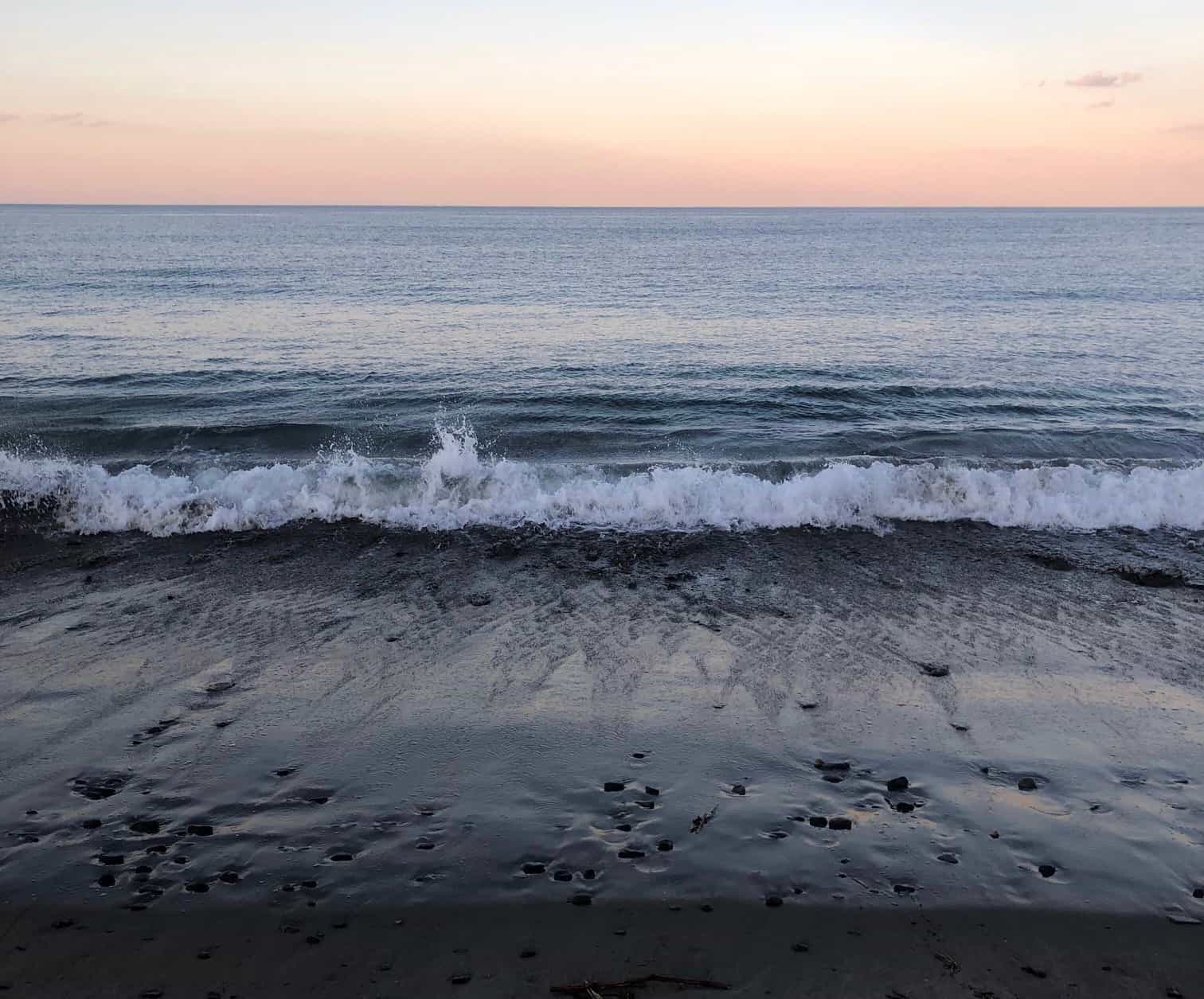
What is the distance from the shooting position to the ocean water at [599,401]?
13031mm

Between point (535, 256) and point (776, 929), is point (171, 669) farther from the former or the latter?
point (535, 256)

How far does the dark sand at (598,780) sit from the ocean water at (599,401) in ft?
8.61

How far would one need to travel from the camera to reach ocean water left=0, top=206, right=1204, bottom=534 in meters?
13.0

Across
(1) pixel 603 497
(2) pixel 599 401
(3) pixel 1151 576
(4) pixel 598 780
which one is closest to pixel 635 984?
(4) pixel 598 780

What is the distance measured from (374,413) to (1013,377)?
656 inches

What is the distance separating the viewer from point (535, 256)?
65250mm

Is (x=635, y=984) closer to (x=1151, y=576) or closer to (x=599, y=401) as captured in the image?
(x=1151, y=576)

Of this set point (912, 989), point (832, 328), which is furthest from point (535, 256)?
point (912, 989)

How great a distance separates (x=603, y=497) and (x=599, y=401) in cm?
731

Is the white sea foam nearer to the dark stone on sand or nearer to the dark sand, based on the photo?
the dark stone on sand

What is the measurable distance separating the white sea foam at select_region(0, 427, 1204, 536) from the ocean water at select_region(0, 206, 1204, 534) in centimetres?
4

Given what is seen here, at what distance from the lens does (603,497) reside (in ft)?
42.8

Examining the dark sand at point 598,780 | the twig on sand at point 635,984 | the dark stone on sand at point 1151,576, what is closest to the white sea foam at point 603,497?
the dark stone on sand at point 1151,576

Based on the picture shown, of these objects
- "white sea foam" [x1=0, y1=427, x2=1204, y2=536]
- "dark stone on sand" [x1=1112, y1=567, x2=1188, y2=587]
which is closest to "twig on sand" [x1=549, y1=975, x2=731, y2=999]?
"white sea foam" [x1=0, y1=427, x2=1204, y2=536]
